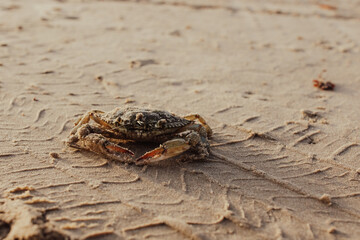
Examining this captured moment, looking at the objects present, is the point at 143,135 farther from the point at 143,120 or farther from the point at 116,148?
the point at 116,148

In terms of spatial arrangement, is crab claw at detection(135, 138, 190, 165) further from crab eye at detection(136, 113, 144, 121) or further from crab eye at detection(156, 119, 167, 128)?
crab eye at detection(136, 113, 144, 121)

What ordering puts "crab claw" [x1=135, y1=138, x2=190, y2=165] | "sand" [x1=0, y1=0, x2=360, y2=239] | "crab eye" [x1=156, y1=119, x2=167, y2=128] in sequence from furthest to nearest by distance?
"crab eye" [x1=156, y1=119, x2=167, y2=128] → "crab claw" [x1=135, y1=138, x2=190, y2=165] → "sand" [x1=0, y1=0, x2=360, y2=239]

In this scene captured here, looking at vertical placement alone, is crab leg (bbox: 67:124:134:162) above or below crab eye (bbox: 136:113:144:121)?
below

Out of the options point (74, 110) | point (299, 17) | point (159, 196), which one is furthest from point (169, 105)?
point (299, 17)

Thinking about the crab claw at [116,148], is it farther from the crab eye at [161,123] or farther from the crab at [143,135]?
the crab eye at [161,123]

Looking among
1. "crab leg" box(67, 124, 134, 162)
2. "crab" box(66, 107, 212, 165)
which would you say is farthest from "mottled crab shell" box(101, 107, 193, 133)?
"crab leg" box(67, 124, 134, 162)

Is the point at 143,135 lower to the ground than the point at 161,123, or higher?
lower

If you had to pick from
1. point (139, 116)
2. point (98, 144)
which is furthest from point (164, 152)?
point (98, 144)
